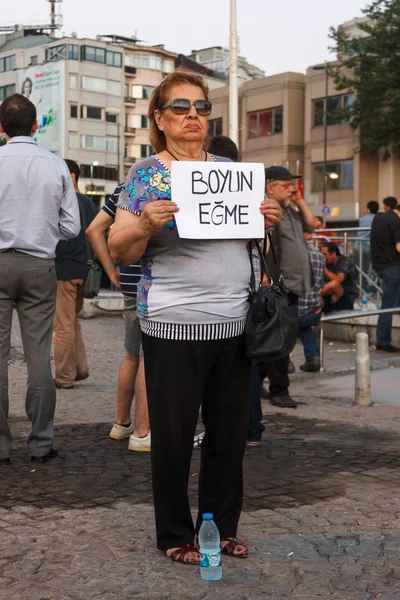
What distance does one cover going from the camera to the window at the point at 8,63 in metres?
105

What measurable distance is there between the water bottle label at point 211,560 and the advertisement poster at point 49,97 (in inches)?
3688

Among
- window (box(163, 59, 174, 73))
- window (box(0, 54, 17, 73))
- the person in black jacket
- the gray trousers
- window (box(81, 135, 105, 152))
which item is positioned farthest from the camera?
window (box(163, 59, 174, 73))

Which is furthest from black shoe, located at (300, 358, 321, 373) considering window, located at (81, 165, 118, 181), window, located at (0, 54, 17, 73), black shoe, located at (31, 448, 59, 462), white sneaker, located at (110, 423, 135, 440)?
window, located at (0, 54, 17, 73)

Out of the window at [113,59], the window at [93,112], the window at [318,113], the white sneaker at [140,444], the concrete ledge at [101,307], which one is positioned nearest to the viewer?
the white sneaker at [140,444]

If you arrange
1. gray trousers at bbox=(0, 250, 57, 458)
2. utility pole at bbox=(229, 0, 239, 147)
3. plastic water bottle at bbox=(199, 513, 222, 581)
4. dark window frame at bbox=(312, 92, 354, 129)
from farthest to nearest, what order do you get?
dark window frame at bbox=(312, 92, 354, 129)
utility pole at bbox=(229, 0, 239, 147)
gray trousers at bbox=(0, 250, 57, 458)
plastic water bottle at bbox=(199, 513, 222, 581)

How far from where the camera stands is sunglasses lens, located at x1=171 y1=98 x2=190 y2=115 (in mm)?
4117

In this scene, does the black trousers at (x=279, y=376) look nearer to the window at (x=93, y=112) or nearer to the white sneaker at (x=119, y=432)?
the white sneaker at (x=119, y=432)

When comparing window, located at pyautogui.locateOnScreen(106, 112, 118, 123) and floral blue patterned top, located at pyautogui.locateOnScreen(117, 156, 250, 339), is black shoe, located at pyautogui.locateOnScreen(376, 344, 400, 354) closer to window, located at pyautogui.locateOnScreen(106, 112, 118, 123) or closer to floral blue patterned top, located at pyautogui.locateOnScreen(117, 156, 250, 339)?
floral blue patterned top, located at pyautogui.locateOnScreen(117, 156, 250, 339)

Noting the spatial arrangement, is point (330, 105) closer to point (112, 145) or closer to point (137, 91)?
point (112, 145)

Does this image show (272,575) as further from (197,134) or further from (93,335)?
(93,335)

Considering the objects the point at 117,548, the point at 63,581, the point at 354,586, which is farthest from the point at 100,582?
the point at 354,586

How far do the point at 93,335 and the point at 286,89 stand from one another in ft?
176

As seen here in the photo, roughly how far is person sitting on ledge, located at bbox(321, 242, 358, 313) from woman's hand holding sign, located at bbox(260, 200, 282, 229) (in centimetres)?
1061

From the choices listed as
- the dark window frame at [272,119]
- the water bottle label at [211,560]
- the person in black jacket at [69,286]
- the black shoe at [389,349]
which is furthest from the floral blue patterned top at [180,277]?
the dark window frame at [272,119]
